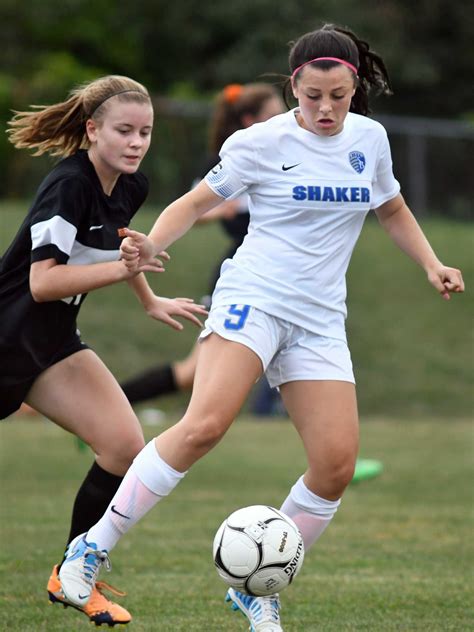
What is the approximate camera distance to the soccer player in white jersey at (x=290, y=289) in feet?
14.8

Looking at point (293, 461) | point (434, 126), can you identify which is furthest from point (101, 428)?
point (434, 126)

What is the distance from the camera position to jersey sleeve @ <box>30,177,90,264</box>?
4.58 meters

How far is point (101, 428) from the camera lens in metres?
4.94

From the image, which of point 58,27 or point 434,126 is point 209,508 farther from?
point 58,27

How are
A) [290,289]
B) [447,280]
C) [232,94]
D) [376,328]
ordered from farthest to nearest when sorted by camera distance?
1. [376,328]
2. [232,94]
3. [447,280]
4. [290,289]

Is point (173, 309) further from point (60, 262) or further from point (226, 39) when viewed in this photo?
point (226, 39)

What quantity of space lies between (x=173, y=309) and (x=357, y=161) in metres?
0.90

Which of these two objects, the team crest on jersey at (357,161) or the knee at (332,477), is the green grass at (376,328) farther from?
the team crest on jersey at (357,161)

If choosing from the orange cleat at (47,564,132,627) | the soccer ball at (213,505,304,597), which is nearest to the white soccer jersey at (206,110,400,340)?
the soccer ball at (213,505,304,597)

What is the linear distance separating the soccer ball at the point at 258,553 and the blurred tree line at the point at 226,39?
25387 millimetres

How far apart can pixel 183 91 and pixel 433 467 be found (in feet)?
54.5

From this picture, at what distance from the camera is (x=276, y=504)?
7.94m

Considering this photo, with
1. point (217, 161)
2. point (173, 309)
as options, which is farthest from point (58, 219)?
point (217, 161)

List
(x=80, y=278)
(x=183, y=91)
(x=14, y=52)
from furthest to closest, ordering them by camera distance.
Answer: (x=14, y=52), (x=183, y=91), (x=80, y=278)
